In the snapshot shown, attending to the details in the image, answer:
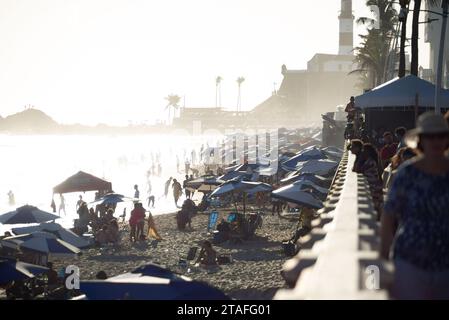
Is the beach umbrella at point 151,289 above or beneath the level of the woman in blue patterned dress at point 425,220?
beneath

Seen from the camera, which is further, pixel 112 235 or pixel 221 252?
pixel 112 235

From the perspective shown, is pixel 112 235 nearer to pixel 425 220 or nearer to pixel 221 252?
pixel 221 252

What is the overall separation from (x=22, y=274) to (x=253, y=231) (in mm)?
10691

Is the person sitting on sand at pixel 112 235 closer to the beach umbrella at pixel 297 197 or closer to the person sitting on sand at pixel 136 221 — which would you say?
the person sitting on sand at pixel 136 221

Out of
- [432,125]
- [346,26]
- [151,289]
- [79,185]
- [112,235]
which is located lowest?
[112,235]

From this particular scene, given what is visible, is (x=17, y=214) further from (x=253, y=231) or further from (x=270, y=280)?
(x=270, y=280)

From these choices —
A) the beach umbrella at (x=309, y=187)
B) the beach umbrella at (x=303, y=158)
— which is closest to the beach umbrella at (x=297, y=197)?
the beach umbrella at (x=309, y=187)

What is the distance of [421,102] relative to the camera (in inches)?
816

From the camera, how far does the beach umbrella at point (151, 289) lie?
27.5ft

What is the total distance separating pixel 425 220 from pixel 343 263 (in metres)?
0.54

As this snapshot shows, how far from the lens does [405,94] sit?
20.7 metres

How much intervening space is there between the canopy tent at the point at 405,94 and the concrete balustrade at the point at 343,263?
1435cm

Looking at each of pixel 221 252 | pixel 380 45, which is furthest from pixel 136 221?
pixel 380 45
